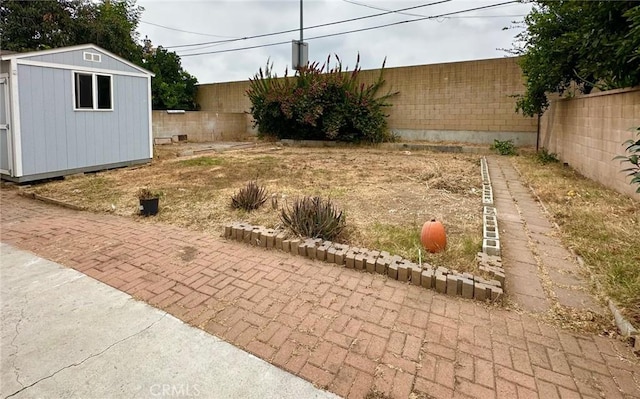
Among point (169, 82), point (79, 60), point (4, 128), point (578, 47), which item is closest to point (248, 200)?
point (4, 128)

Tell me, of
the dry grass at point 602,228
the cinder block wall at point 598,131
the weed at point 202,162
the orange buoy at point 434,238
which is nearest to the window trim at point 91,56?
the weed at point 202,162

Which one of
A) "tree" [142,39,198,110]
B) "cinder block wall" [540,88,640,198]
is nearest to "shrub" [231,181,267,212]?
"cinder block wall" [540,88,640,198]

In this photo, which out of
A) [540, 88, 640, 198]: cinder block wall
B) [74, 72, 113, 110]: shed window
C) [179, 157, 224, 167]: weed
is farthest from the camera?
[179, 157, 224, 167]: weed

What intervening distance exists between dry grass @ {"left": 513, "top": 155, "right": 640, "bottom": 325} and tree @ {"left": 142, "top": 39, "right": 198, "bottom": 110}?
1609 centimetres

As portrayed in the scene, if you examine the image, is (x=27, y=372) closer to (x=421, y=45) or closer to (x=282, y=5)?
(x=421, y=45)

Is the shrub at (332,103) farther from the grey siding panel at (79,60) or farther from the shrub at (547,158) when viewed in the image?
the grey siding panel at (79,60)

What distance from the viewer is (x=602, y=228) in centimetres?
363

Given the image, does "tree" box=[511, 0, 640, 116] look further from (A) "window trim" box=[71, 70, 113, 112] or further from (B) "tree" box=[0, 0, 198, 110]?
(B) "tree" box=[0, 0, 198, 110]

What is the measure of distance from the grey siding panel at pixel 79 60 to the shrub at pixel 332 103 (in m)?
6.29

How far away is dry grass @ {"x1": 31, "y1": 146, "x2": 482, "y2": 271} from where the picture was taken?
12.1 feet

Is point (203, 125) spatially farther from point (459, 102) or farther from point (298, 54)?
point (459, 102)

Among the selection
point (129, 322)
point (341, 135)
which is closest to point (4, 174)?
point (129, 322)

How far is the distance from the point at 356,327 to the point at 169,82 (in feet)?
61.2

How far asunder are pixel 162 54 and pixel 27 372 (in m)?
19.3
